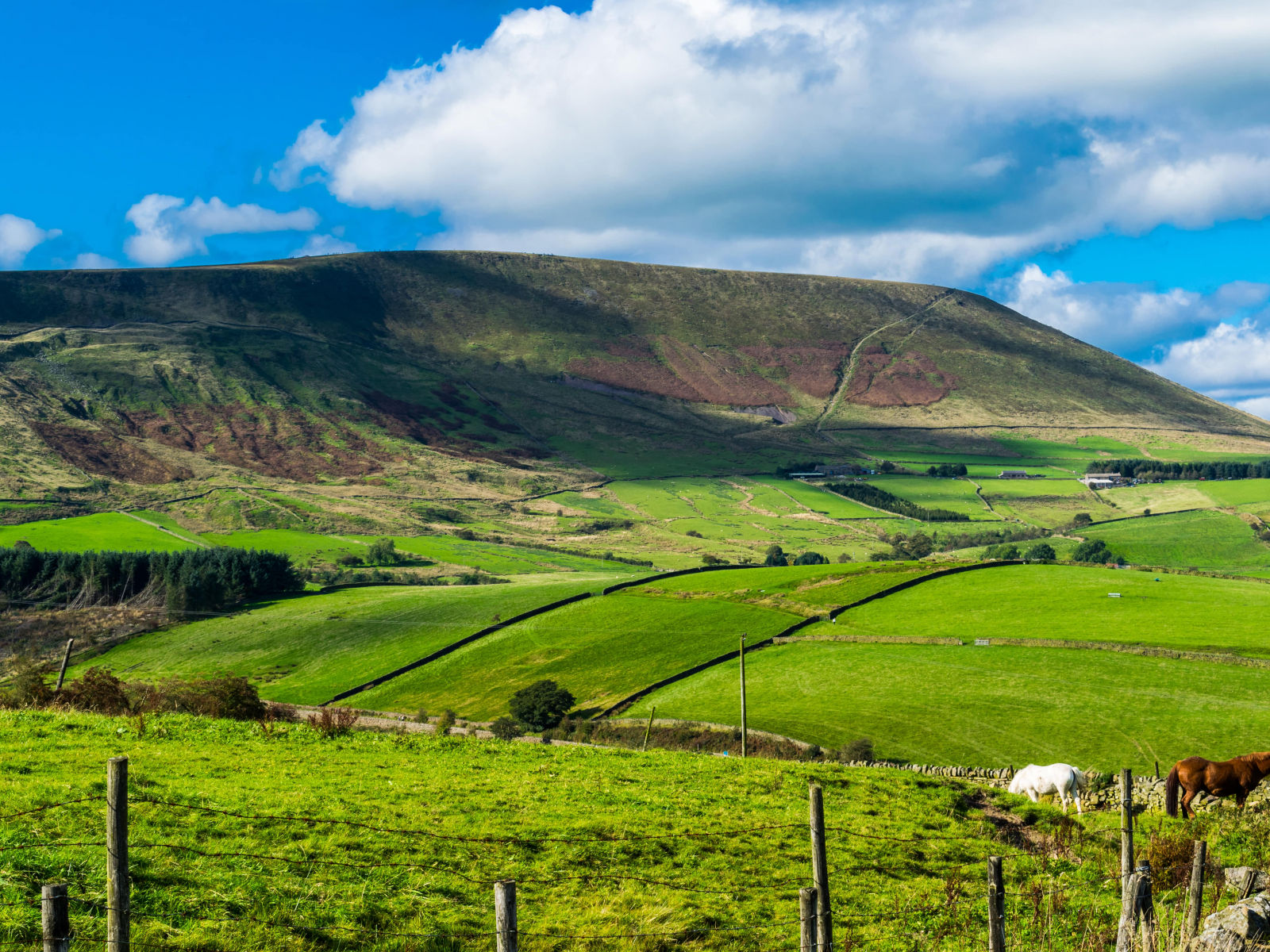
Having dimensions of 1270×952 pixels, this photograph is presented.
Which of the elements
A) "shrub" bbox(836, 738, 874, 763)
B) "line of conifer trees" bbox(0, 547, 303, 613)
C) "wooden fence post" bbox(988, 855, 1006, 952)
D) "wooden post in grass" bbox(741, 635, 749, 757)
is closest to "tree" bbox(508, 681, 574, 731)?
"wooden post in grass" bbox(741, 635, 749, 757)

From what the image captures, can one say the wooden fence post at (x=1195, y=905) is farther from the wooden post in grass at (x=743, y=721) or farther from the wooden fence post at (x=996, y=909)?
the wooden post in grass at (x=743, y=721)

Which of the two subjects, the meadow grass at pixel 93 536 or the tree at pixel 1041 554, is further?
the meadow grass at pixel 93 536

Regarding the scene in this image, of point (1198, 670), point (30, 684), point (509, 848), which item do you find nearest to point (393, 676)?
point (30, 684)

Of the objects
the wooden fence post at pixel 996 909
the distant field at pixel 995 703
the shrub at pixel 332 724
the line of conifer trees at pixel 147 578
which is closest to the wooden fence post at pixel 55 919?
the wooden fence post at pixel 996 909

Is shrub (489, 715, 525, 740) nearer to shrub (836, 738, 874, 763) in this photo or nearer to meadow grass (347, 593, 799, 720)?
meadow grass (347, 593, 799, 720)

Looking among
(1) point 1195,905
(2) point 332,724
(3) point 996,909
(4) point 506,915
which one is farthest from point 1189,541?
(4) point 506,915

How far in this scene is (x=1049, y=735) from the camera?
175 feet

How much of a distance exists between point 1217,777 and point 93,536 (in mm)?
171582

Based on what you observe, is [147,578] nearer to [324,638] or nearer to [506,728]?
[324,638]

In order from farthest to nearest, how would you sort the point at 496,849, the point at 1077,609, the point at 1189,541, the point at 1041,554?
the point at 1189,541 < the point at 1041,554 < the point at 1077,609 < the point at 496,849

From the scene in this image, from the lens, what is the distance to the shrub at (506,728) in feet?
198

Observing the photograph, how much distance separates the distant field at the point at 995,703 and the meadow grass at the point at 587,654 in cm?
483

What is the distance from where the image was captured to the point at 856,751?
5100 cm

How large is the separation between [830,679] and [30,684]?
49.7 m
